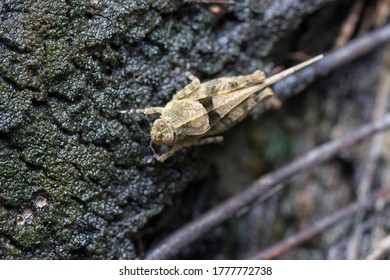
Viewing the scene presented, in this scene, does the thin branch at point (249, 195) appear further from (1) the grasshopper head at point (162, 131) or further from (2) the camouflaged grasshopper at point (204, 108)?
(1) the grasshopper head at point (162, 131)

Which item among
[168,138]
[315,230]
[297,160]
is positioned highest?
[168,138]

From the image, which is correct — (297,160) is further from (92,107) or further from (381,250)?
(92,107)

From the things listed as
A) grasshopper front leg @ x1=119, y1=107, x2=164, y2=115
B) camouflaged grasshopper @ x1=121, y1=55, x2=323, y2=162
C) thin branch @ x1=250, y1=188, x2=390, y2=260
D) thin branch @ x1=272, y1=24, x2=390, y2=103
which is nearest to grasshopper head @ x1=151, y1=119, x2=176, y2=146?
camouflaged grasshopper @ x1=121, y1=55, x2=323, y2=162

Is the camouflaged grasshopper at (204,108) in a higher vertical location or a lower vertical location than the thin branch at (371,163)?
higher

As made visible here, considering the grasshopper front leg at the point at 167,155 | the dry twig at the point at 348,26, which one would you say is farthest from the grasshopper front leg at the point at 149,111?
the dry twig at the point at 348,26

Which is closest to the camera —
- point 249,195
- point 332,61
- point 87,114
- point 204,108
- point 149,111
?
point 87,114

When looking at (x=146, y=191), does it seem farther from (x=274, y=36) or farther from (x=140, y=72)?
(x=274, y=36)

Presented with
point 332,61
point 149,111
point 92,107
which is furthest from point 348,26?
point 92,107

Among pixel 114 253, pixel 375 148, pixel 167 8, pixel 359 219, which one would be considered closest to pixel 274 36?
pixel 167 8
